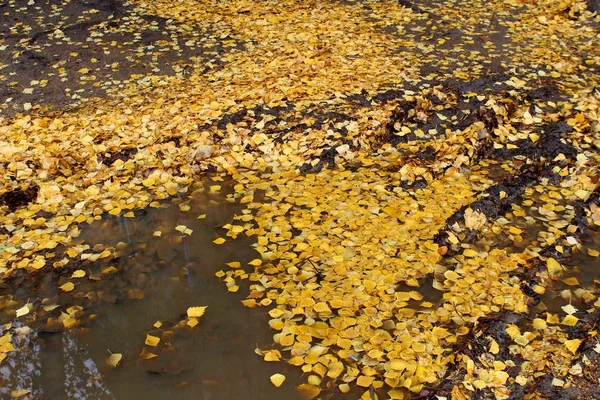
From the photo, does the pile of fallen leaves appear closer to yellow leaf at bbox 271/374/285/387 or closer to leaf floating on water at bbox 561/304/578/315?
leaf floating on water at bbox 561/304/578/315

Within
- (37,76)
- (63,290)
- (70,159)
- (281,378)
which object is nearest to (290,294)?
(281,378)

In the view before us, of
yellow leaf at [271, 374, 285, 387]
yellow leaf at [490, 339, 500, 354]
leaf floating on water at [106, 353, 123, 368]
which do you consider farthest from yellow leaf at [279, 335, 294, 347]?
yellow leaf at [490, 339, 500, 354]

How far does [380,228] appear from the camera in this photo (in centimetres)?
428

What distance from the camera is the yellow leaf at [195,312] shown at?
3.71 meters

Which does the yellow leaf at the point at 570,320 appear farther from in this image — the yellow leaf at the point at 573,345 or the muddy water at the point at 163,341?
the muddy water at the point at 163,341

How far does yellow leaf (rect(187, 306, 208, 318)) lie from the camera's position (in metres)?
3.71

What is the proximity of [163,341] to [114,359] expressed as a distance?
0.99 feet

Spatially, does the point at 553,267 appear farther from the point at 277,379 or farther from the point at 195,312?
the point at 195,312

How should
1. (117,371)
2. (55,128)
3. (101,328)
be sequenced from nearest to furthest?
(117,371)
(101,328)
(55,128)

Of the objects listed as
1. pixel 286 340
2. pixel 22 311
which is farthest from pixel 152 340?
pixel 22 311

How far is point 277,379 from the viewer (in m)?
3.26

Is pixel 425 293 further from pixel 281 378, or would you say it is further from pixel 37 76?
pixel 37 76

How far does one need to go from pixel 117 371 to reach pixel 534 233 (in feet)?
9.90

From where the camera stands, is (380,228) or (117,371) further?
(380,228)
